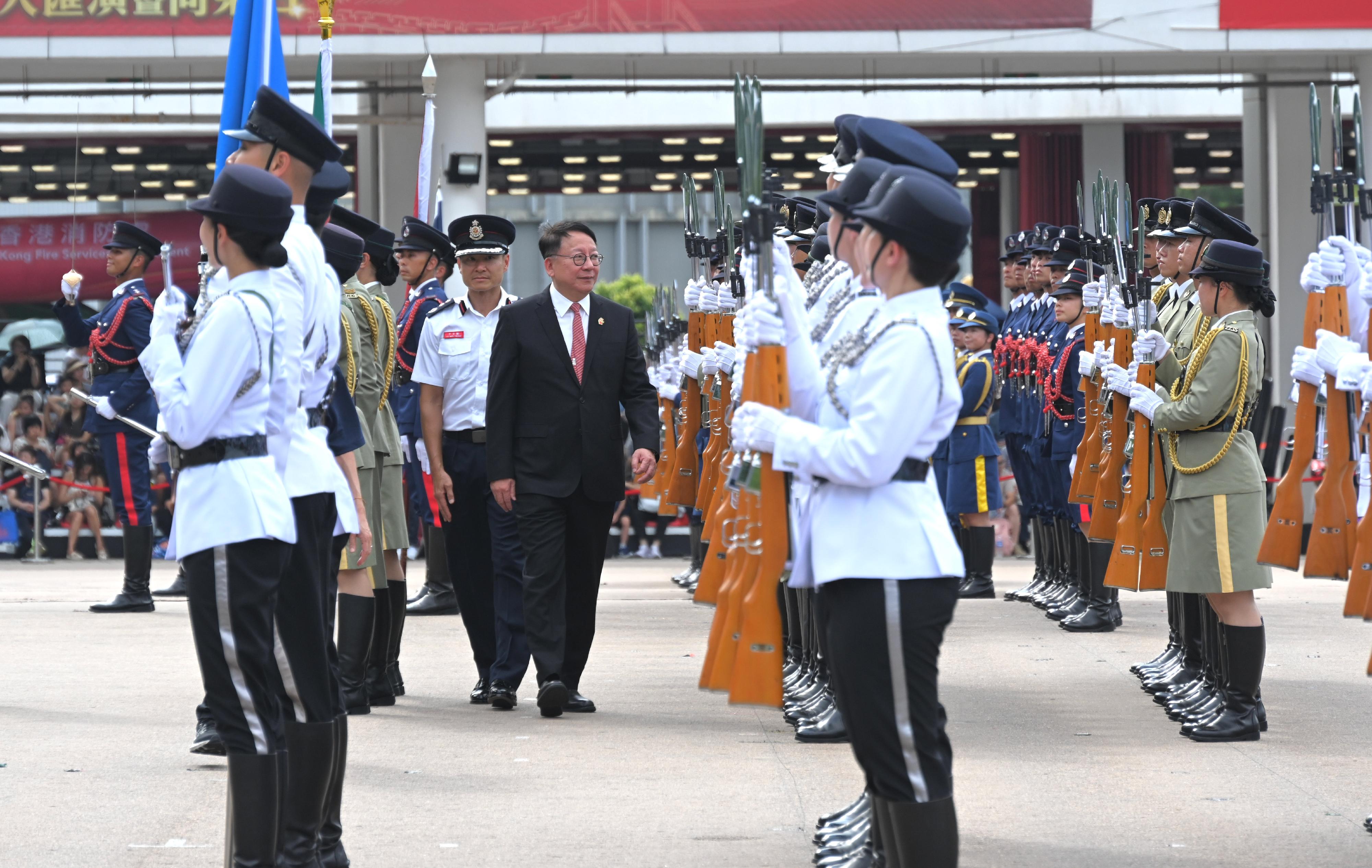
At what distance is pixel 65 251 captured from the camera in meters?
19.6

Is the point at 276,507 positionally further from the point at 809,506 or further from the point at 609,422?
the point at 609,422

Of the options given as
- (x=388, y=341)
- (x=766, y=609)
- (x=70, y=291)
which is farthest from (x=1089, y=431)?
(x=70, y=291)

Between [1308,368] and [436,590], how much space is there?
6.51 metres

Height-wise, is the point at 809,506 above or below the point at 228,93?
below

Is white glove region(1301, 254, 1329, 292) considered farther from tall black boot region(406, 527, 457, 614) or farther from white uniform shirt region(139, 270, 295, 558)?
tall black boot region(406, 527, 457, 614)

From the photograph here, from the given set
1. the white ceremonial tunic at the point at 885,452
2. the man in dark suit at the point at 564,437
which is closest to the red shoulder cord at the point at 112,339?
the man in dark suit at the point at 564,437

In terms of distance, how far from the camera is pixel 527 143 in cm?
2056

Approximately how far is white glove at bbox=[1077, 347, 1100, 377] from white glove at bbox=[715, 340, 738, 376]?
114 inches

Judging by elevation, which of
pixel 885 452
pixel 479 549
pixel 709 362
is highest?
pixel 709 362

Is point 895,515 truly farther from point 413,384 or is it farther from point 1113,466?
point 413,384

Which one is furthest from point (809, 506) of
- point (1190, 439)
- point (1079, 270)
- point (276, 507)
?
point (1079, 270)

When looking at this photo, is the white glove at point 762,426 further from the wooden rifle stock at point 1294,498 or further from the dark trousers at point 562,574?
the dark trousers at point 562,574

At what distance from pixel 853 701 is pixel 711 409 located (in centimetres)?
428

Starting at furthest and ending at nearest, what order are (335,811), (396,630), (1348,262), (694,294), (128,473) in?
(128,473) → (694,294) → (396,630) → (1348,262) → (335,811)
